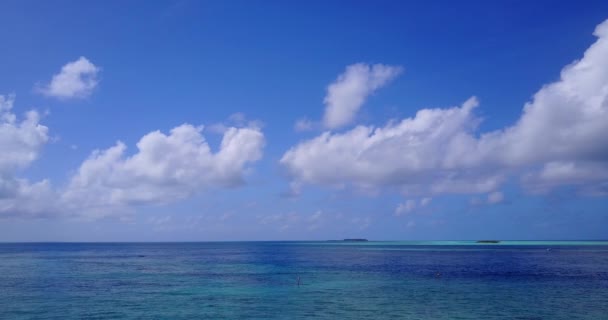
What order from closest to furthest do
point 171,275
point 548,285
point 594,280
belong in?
1. point 548,285
2. point 594,280
3. point 171,275

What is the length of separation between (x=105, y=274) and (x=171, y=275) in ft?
37.6

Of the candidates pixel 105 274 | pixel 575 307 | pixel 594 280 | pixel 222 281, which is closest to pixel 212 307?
pixel 222 281

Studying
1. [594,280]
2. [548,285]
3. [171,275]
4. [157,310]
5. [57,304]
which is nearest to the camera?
[157,310]

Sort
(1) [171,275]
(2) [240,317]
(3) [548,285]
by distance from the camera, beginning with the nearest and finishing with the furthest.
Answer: (2) [240,317], (3) [548,285], (1) [171,275]

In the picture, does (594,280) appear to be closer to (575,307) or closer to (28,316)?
(575,307)

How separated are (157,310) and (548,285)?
4594cm

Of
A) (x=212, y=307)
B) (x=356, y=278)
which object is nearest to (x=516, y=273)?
(x=356, y=278)

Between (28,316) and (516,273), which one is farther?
(516,273)

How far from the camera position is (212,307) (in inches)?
1679

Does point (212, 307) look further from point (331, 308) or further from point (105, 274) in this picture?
point (105, 274)

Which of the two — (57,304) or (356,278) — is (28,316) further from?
(356,278)

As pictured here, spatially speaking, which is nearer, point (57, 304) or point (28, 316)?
point (28, 316)

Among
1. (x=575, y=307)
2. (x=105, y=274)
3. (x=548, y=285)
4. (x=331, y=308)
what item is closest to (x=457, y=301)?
(x=575, y=307)

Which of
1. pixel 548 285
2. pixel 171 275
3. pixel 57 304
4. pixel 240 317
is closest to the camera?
pixel 240 317
